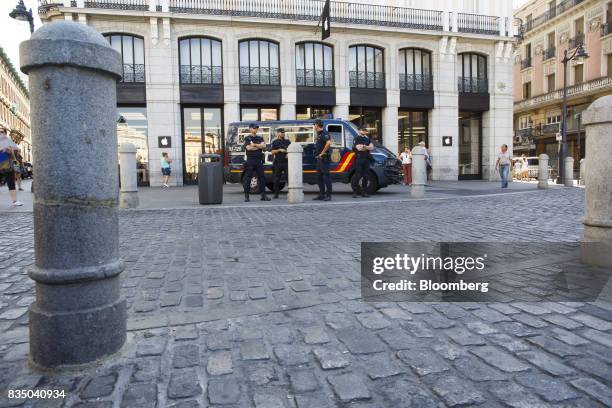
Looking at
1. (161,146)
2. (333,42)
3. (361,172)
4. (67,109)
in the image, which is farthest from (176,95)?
(67,109)

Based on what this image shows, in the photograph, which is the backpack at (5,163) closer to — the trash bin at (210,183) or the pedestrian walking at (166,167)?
the trash bin at (210,183)

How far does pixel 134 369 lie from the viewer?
89.7 inches

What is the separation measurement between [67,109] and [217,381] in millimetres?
1519

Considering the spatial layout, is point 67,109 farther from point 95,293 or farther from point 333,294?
point 333,294

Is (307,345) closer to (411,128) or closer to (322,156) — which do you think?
(322,156)

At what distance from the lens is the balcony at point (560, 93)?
34.9 m

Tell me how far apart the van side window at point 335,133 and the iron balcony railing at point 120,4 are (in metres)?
12.3

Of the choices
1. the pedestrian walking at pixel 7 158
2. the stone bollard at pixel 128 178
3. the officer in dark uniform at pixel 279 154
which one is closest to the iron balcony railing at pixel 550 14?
the officer in dark uniform at pixel 279 154

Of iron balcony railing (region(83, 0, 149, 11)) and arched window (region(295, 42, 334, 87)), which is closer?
iron balcony railing (region(83, 0, 149, 11))

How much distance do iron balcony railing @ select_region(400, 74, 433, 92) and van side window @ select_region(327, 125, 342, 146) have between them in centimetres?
1092

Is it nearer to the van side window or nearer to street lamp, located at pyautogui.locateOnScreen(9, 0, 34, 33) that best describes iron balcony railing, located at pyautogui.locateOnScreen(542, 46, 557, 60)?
the van side window

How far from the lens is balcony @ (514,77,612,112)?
34.9m

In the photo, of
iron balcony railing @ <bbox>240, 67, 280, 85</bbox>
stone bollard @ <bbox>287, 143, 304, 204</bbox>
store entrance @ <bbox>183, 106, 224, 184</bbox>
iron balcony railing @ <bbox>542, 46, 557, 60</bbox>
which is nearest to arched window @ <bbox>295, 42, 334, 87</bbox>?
iron balcony railing @ <bbox>240, 67, 280, 85</bbox>

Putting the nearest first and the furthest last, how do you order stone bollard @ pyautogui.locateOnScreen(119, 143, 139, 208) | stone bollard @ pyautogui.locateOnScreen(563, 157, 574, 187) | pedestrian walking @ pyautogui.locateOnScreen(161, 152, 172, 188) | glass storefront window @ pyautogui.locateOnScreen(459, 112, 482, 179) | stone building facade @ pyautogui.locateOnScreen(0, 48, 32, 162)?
stone bollard @ pyautogui.locateOnScreen(119, 143, 139, 208) → stone bollard @ pyautogui.locateOnScreen(563, 157, 574, 187) → pedestrian walking @ pyautogui.locateOnScreen(161, 152, 172, 188) → glass storefront window @ pyautogui.locateOnScreen(459, 112, 482, 179) → stone building facade @ pyautogui.locateOnScreen(0, 48, 32, 162)
